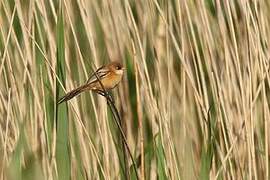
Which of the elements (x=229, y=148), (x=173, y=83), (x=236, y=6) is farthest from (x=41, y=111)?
(x=236, y=6)

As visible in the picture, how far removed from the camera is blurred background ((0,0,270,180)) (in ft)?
5.85

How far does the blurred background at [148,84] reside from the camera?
1.78m

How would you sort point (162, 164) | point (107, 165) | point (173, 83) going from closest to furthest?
point (162, 164) → point (107, 165) → point (173, 83)

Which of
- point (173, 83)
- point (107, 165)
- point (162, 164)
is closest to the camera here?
point (162, 164)

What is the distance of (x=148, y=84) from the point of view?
68.0 inches

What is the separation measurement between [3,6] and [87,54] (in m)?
0.29

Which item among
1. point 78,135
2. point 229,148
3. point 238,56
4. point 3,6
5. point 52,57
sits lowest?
point 229,148

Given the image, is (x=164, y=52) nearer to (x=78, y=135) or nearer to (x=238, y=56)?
(x=238, y=56)

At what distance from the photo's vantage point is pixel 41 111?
1837 mm

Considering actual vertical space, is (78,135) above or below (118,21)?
below

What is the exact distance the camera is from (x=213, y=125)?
6.09 feet

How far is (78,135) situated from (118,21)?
360mm

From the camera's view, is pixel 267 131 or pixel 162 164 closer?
pixel 162 164

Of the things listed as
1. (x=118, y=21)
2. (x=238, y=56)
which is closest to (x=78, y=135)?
(x=118, y=21)
